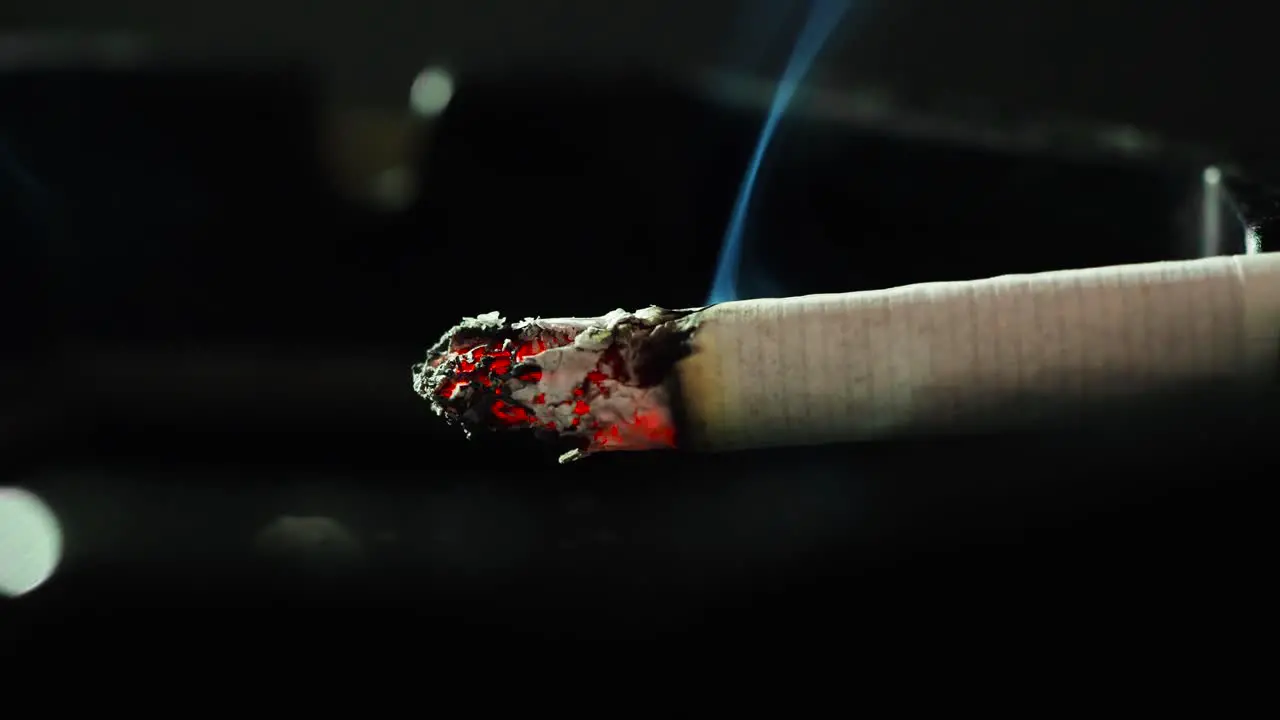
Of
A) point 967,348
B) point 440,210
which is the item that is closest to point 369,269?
point 440,210

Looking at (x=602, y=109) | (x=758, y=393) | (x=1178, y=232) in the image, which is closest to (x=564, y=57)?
(x=602, y=109)

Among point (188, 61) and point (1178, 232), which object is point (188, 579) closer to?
point (188, 61)

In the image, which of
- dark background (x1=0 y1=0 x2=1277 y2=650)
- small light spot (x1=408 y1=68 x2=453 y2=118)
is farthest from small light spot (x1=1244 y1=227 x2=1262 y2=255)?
small light spot (x1=408 y1=68 x2=453 y2=118)

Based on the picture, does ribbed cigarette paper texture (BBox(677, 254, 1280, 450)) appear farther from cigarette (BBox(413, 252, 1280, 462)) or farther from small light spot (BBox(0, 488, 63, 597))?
small light spot (BBox(0, 488, 63, 597))

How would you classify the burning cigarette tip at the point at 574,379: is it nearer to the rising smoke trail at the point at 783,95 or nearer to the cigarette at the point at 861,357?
the cigarette at the point at 861,357

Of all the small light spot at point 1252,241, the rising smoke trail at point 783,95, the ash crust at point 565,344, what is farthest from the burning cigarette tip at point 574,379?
the small light spot at point 1252,241
